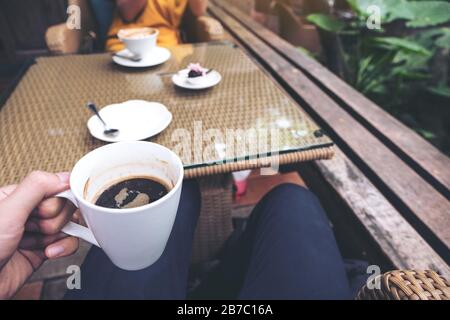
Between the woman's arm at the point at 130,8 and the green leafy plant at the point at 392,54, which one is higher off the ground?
the woman's arm at the point at 130,8

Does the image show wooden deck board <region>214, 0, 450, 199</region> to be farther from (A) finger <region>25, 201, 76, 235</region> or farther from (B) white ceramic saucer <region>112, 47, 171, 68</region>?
(A) finger <region>25, 201, 76, 235</region>

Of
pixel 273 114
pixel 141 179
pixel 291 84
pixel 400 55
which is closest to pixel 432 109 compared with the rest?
pixel 400 55

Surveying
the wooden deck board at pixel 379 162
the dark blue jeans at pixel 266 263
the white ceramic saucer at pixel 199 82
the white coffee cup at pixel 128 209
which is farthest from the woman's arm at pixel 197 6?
the white coffee cup at pixel 128 209

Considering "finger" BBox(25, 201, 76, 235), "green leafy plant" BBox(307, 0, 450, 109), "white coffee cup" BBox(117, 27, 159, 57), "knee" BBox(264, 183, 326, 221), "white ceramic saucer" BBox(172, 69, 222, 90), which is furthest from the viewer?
"green leafy plant" BBox(307, 0, 450, 109)

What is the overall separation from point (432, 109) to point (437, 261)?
2.53 metres

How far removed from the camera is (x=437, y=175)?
108 centimetres

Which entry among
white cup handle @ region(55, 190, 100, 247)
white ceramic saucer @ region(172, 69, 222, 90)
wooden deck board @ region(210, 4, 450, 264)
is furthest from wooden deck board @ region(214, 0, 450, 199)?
white cup handle @ region(55, 190, 100, 247)

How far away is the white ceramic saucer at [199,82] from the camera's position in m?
1.20

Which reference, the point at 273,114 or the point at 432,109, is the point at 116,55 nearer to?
the point at 273,114

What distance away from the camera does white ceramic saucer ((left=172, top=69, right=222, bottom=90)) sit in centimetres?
120

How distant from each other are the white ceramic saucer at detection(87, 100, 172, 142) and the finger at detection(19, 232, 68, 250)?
302 mm

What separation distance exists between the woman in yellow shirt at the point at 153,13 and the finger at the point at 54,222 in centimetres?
186

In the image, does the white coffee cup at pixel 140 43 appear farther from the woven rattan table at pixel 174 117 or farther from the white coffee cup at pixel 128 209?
the white coffee cup at pixel 128 209

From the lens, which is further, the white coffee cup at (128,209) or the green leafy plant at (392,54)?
the green leafy plant at (392,54)
